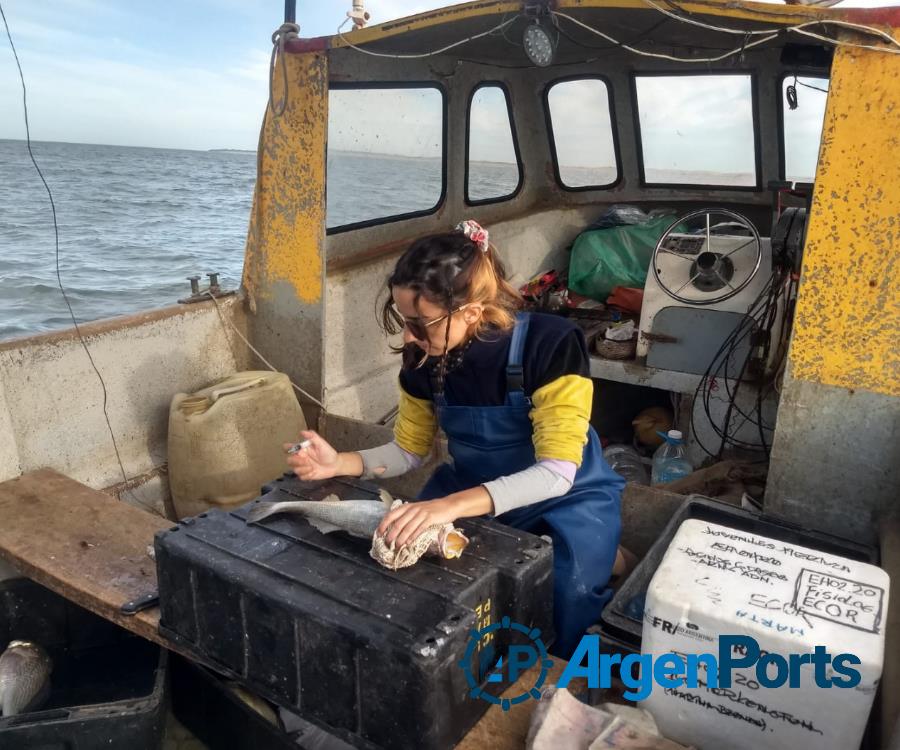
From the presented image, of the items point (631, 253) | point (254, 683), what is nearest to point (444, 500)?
point (254, 683)

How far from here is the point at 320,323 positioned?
4.32 meters

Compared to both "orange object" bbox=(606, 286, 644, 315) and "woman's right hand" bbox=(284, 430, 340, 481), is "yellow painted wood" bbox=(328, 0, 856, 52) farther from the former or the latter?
"orange object" bbox=(606, 286, 644, 315)

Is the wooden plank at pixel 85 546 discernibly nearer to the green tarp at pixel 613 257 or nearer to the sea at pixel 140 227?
the sea at pixel 140 227

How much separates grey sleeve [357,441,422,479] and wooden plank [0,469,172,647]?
902 mm

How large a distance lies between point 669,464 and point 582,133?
3.79 metres

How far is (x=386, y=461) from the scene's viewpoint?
2883 mm

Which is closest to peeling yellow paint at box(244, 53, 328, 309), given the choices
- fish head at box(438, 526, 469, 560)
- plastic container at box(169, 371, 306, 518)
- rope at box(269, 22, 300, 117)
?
rope at box(269, 22, 300, 117)

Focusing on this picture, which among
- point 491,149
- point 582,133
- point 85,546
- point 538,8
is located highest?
point 538,8

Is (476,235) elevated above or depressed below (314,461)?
above

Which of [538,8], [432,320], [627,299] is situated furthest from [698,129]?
[432,320]

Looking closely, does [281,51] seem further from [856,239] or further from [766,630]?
[766,630]

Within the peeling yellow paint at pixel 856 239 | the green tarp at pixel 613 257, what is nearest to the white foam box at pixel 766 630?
the peeling yellow paint at pixel 856 239

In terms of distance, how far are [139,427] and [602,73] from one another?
4.89 metres

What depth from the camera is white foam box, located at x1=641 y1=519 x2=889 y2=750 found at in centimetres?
154
